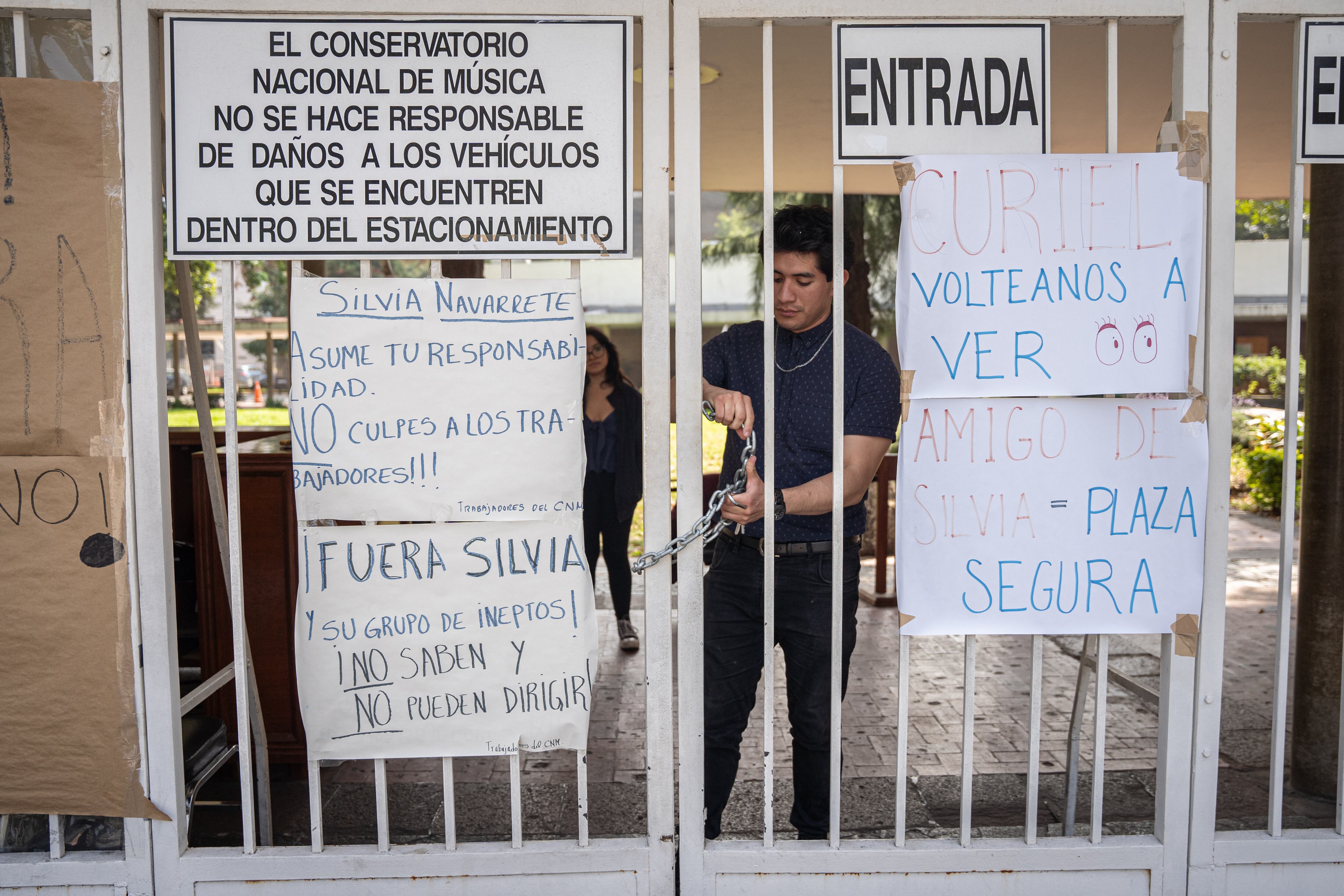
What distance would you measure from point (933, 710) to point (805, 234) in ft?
9.31

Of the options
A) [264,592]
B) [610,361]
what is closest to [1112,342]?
[264,592]

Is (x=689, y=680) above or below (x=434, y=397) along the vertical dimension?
below

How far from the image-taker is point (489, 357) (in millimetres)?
2391

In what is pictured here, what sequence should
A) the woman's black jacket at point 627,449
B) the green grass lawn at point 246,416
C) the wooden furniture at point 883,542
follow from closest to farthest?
the woman's black jacket at point 627,449 → the wooden furniture at point 883,542 → the green grass lawn at point 246,416

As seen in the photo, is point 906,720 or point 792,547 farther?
point 792,547

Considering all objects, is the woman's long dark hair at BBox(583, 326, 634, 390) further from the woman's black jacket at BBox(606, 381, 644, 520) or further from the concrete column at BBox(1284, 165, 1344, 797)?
the concrete column at BBox(1284, 165, 1344, 797)

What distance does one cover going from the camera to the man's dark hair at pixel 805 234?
8.93 ft

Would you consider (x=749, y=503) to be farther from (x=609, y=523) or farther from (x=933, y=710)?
(x=609, y=523)

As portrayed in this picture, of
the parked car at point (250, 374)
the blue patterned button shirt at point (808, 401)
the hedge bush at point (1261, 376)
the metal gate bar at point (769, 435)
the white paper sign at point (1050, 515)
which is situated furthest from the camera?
the parked car at point (250, 374)

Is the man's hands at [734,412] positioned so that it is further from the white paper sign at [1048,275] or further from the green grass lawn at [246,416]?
the green grass lawn at [246,416]

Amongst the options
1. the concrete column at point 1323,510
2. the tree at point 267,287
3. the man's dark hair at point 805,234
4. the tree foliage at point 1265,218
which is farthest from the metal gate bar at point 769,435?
the tree at point 267,287

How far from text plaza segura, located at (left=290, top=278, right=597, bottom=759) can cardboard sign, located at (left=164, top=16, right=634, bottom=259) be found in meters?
0.18

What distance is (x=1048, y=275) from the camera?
237 cm

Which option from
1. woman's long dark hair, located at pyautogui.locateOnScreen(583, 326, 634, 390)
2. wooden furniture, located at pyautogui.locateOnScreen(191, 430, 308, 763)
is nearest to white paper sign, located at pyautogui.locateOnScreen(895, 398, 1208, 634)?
wooden furniture, located at pyautogui.locateOnScreen(191, 430, 308, 763)
